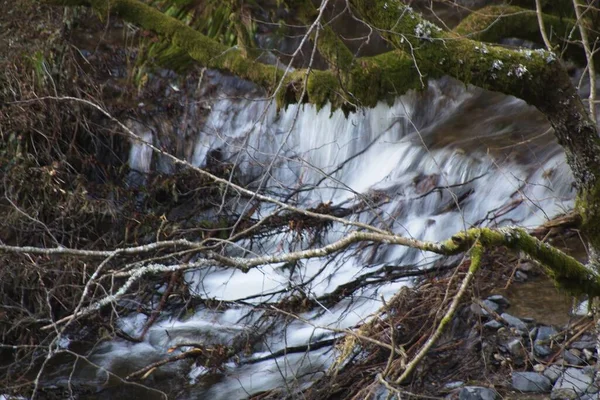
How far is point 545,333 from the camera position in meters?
4.91

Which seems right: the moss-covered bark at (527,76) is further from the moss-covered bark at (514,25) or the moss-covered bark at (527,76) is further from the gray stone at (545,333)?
the moss-covered bark at (514,25)

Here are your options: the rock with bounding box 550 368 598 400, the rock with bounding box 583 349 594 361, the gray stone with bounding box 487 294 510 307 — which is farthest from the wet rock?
the rock with bounding box 550 368 598 400

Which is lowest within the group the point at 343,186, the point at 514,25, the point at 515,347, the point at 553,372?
the point at 553,372

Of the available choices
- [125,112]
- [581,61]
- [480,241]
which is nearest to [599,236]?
[480,241]

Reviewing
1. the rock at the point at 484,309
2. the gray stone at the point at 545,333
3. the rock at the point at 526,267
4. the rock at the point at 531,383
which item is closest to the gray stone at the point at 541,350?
the gray stone at the point at 545,333

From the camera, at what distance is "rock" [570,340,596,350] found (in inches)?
182

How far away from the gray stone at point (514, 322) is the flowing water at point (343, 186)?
0.61 meters

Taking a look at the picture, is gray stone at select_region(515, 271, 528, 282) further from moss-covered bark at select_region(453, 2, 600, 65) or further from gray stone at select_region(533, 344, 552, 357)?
moss-covered bark at select_region(453, 2, 600, 65)

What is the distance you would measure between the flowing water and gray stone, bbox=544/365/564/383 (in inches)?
41.8

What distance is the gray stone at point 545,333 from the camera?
15.9ft

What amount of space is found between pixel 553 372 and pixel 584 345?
0.28 m

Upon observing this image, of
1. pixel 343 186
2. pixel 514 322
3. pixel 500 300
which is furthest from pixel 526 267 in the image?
pixel 343 186

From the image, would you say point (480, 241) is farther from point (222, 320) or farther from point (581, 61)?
point (581, 61)

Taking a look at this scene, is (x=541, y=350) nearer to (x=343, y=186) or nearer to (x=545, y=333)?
(x=545, y=333)
